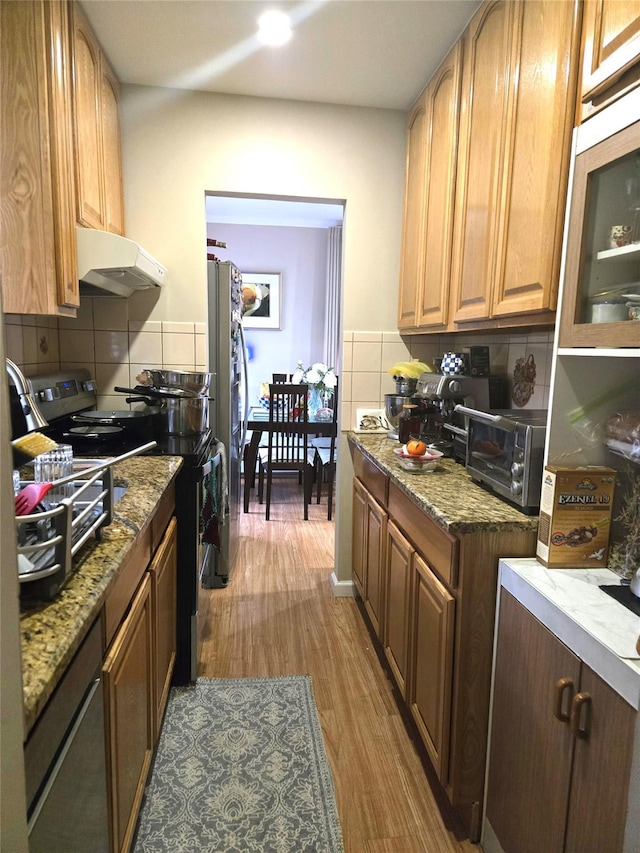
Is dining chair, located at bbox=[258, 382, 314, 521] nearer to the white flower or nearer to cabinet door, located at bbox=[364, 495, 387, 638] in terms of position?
the white flower

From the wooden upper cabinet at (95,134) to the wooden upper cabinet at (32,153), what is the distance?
0.50 ft

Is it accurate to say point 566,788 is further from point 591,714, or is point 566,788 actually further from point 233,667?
point 233,667

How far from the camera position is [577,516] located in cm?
124

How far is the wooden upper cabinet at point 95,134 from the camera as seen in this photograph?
178cm

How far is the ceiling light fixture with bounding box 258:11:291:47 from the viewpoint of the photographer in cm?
180

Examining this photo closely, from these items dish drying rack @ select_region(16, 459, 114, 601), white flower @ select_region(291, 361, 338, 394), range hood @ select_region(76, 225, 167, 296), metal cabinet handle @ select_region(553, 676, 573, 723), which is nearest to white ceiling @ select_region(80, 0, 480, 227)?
range hood @ select_region(76, 225, 167, 296)

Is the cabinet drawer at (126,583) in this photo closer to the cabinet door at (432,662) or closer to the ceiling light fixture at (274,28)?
the cabinet door at (432,662)

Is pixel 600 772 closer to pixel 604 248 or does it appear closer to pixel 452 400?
pixel 604 248

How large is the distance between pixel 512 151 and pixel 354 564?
Answer: 1949 mm

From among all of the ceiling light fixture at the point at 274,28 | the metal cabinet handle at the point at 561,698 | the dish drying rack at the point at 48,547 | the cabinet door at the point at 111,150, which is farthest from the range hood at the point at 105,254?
the metal cabinet handle at the point at 561,698

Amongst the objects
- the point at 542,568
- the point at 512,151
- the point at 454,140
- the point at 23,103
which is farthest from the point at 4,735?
the point at 454,140

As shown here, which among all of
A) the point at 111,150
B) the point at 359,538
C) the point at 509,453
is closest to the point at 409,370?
the point at 359,538

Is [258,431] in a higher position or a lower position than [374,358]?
lower

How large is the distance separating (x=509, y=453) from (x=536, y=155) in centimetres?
82
